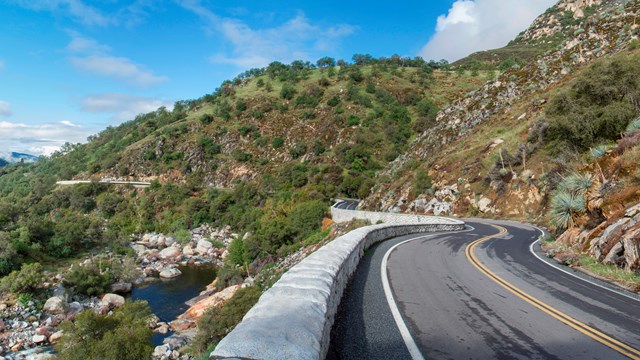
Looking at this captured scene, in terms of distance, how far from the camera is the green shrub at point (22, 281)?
102 ft

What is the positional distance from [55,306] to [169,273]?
13667 millimetres

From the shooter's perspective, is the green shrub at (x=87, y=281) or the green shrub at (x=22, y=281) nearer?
the green shrub at (x=22, y=281)

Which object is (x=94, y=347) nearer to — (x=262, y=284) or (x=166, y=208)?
(x=262, y=284)

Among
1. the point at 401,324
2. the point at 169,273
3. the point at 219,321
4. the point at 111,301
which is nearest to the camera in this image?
the point at 401,324

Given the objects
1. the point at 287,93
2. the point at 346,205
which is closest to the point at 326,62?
the point at 287,93

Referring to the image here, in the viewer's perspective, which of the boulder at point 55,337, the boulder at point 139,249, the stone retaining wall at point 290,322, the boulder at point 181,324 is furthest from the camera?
the boulder at point 139,249

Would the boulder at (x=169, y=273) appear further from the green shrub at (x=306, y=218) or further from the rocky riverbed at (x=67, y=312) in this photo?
the green shrub at (x=306, y=218)

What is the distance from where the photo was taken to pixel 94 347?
62.3 feet

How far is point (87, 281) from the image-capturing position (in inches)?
1359

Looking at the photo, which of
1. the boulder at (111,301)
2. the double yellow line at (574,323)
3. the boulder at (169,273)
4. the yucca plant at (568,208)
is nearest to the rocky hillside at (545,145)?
the yucca plant at (568,208)

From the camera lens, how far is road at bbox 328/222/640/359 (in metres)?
4.92

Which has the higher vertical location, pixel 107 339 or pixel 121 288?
pixel 107 339

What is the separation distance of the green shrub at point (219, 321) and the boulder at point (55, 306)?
16905 millimetres

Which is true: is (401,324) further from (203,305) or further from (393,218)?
(203,305)
